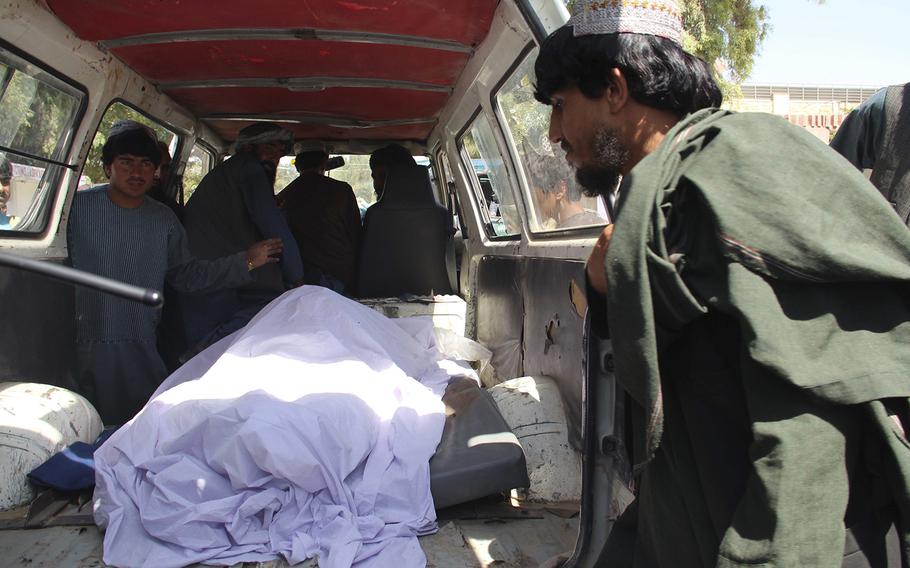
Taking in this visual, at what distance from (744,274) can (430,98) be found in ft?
12.6

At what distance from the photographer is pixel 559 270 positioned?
2.68 m

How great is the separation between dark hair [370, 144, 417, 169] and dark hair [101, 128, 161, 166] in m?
2.05

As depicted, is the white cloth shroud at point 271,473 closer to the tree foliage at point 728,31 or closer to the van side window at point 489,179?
the van side window at point 489,179

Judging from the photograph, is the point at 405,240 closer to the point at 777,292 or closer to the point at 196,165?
the point at 196,165

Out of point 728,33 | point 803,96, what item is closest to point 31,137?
point 728,33

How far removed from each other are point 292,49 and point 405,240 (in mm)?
1919

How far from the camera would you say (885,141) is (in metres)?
1.74

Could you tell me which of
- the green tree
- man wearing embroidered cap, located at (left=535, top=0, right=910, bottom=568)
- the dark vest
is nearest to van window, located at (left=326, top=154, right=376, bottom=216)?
the dark vest

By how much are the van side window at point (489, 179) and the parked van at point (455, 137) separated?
3 cm

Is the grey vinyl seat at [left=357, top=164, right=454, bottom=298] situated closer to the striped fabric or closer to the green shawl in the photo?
the striped fabric

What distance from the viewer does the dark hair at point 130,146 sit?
343 cm

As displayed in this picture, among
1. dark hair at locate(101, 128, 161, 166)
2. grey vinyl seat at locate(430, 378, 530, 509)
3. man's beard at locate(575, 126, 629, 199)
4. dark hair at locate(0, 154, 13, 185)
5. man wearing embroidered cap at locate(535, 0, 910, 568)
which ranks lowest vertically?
grey vinyl seat at locate(430, 378, 530, 509)

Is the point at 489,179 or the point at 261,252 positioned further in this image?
the point at 489,179

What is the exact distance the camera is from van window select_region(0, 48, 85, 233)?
306 centimetres
